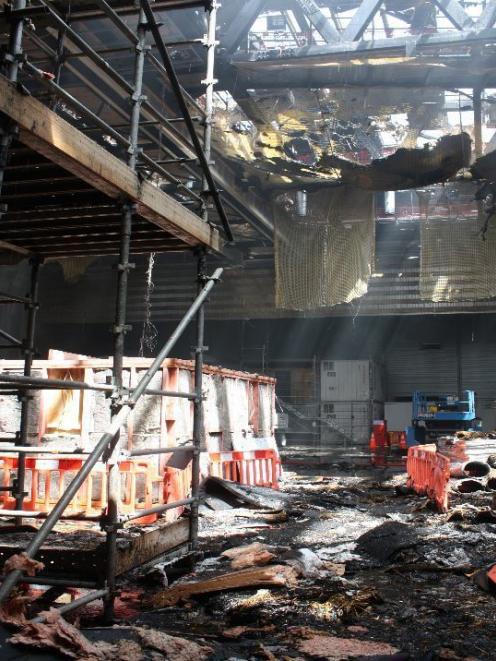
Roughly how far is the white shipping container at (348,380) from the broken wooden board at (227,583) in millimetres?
19642

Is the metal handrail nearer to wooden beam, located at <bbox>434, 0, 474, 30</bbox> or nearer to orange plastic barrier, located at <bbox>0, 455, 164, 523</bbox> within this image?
orange plastic barrier, located at <bbox>0, 455, 164, 523</bbox>

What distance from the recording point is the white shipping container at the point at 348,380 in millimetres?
24828

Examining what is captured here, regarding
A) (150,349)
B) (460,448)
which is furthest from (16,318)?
(460,448)

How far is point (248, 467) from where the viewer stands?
504 inches

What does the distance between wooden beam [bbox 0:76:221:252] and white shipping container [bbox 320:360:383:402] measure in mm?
19967

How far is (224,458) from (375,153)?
7624 mm

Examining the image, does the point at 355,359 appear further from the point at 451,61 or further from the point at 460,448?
the point at 451,61

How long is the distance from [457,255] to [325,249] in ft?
11.5

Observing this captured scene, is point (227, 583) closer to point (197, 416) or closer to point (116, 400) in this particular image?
point (197, 416)

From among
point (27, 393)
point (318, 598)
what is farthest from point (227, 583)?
point (27, 393)

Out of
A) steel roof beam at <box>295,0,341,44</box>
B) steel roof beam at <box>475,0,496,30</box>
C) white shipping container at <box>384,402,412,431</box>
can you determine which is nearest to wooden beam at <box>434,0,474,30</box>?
steel roof beam at <box>475,0,496,30</box>

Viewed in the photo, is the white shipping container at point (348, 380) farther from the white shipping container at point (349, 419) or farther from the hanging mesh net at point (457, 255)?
the hanging mesh net at point (457, 255)

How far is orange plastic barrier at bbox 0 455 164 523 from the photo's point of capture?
28.6 feet

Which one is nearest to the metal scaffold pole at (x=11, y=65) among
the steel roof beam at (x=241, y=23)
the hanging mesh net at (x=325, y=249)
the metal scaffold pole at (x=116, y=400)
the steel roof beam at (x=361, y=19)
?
the metal scaffold pole at (x=116, y=400)
